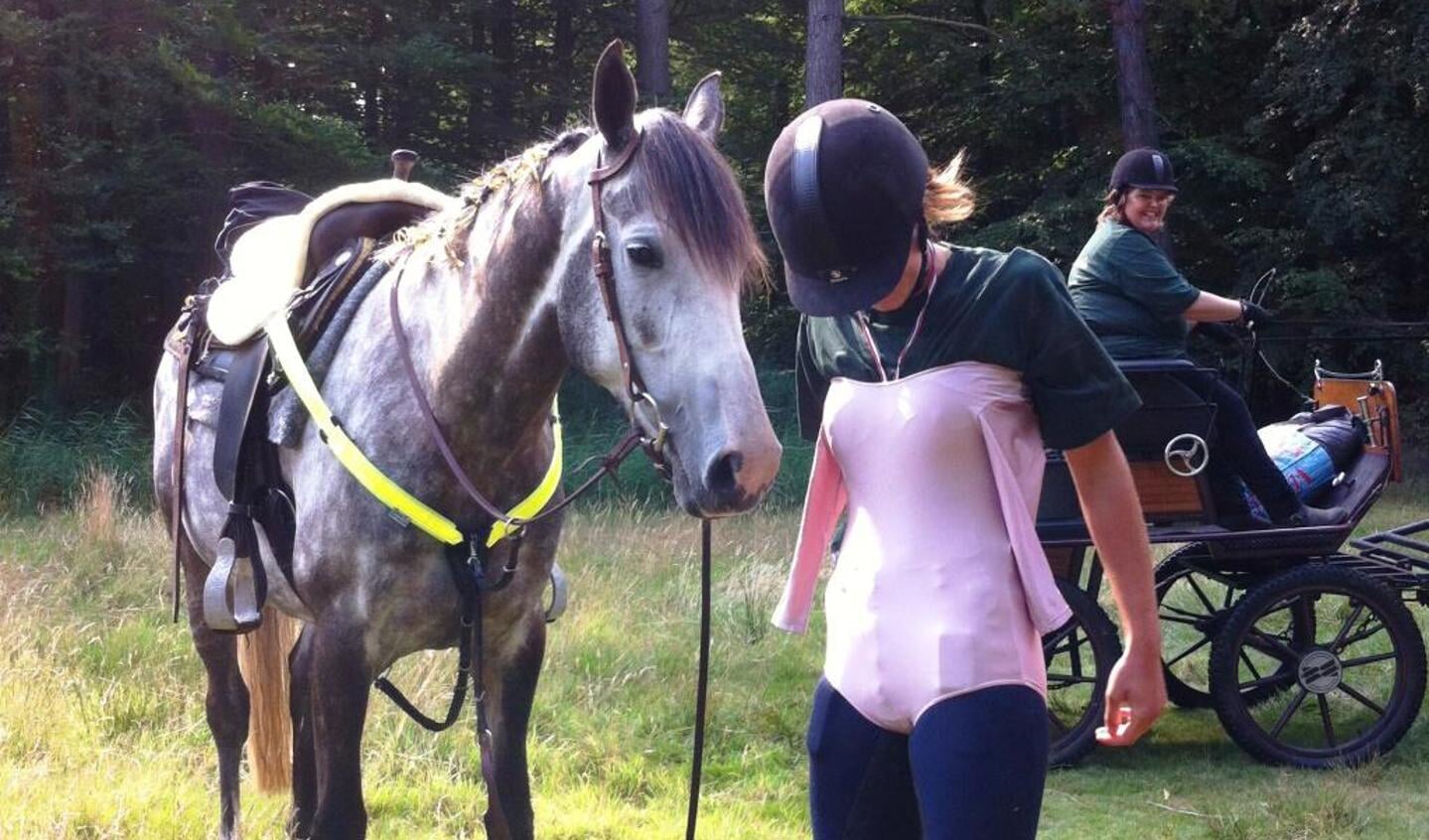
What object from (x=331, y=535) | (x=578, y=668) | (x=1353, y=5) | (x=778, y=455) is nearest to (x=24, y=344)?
(x=578, y=668)

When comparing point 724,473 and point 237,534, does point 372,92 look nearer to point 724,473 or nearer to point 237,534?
point 237,534

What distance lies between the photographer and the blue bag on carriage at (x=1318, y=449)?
5.70 m

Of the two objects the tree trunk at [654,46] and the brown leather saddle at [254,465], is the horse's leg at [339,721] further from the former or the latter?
the tree trunk at [654,46]

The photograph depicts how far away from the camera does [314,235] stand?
3.65 metres

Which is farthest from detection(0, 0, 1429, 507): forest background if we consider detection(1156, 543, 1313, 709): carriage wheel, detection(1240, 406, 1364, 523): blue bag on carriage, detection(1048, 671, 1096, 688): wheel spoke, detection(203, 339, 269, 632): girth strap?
detection(203, 339, 269, 632): girth strap

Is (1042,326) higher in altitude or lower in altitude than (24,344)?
higher

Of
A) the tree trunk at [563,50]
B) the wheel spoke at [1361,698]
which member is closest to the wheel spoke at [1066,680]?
the wheel spoke at [1361,698]

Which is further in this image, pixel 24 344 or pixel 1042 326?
pixel 24 344

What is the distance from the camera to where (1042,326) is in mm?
2051

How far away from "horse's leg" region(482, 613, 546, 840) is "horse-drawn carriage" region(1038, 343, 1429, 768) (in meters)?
2.63

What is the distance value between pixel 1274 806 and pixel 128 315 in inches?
545

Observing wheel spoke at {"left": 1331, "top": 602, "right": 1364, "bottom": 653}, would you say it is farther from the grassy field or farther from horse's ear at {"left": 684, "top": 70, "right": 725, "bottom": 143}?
horse's ear at {"left": 684, "top": 70, "right": 725, "bottom": 143}

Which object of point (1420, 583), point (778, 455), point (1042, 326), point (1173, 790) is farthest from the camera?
point (1420, 583)

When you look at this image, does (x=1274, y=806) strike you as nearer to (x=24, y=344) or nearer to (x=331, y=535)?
(x=331, y=535)
